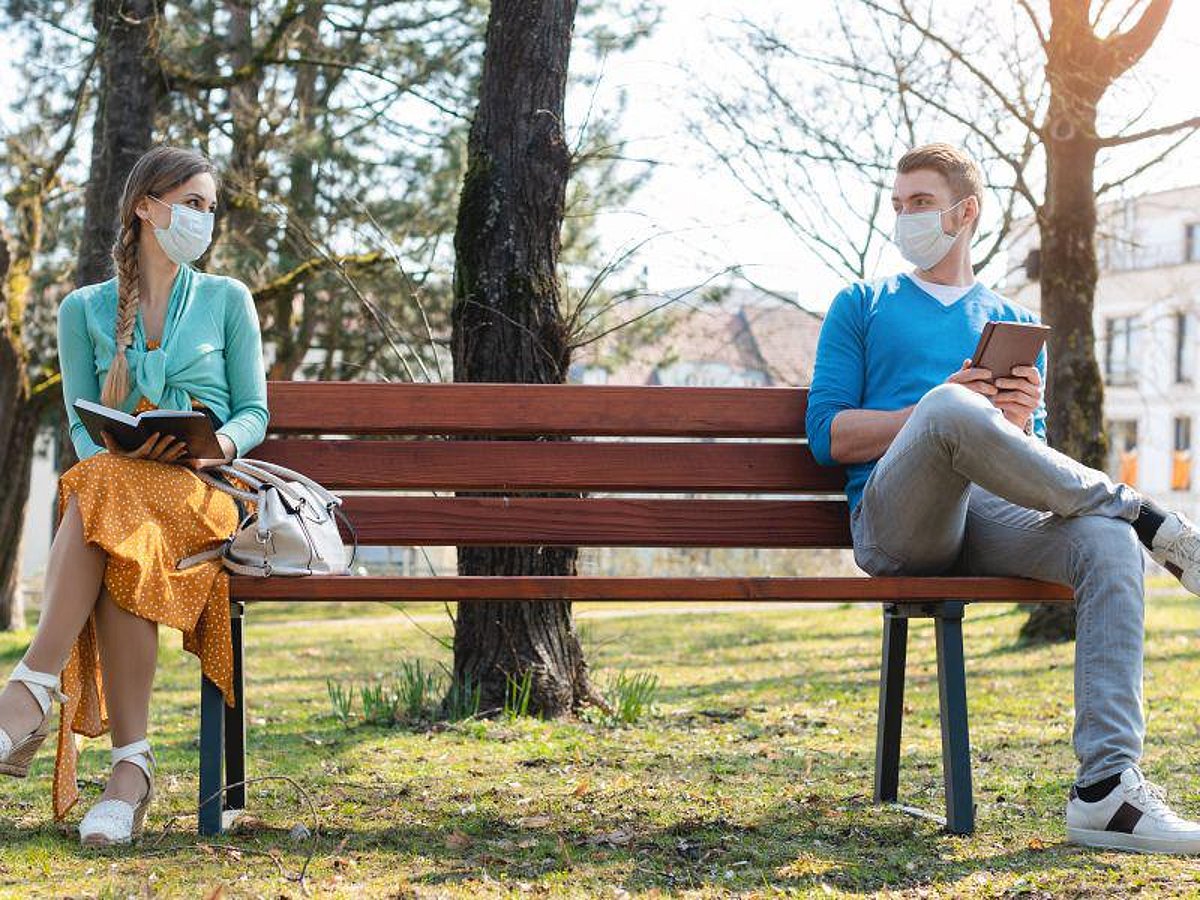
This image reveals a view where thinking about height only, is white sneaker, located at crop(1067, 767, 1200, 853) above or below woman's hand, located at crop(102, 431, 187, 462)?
below

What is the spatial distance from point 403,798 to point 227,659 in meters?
0.79

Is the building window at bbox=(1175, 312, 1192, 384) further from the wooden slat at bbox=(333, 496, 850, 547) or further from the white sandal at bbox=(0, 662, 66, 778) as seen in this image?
the white sandal at bbox=(0, 662, 66, 778)

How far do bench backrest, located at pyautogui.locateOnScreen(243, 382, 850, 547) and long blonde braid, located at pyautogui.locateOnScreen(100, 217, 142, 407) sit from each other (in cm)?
51

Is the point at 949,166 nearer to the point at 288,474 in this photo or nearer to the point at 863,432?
the point at 863,432

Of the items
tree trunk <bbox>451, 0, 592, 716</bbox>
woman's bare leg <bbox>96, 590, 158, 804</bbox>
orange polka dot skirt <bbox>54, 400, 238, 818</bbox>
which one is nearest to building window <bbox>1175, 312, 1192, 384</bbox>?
tree trunk <bbox>451, 0, 592, 716</bbox>

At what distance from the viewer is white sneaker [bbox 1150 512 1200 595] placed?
3.35 m

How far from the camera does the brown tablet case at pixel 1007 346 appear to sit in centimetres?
348

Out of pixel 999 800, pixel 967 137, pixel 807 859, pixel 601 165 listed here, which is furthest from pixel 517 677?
pixel 601 165

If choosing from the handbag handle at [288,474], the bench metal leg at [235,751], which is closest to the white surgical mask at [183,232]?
the handbag handle at [288,474]

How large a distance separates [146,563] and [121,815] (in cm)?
57

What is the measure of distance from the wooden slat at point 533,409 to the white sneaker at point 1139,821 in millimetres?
1371

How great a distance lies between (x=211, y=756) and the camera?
3311 millimetres

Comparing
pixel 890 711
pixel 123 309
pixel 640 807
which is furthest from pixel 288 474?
pixel 890 711

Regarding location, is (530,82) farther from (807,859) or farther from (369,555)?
(369,555)
